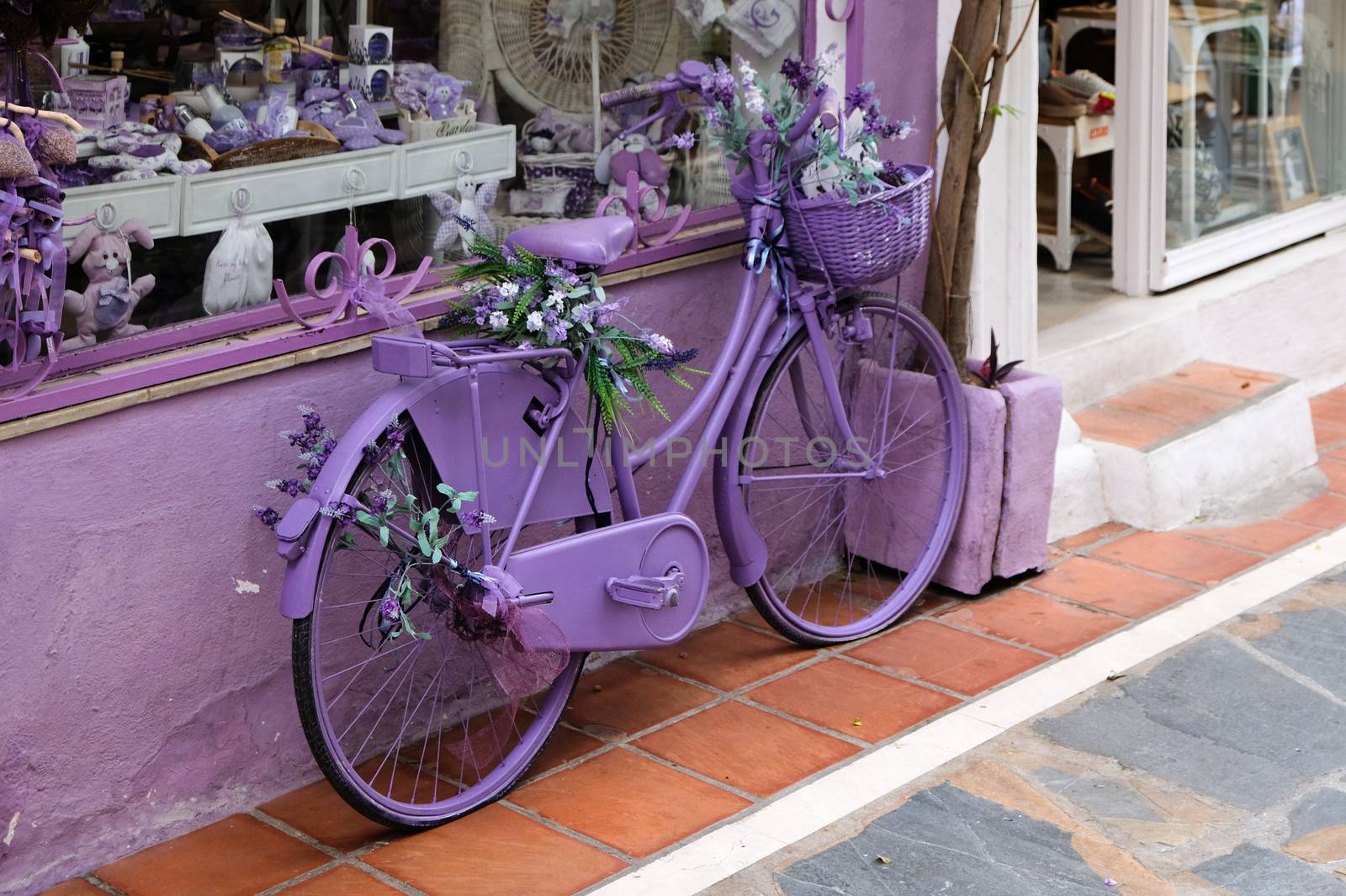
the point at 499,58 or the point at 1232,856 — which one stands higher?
the point at 499,58

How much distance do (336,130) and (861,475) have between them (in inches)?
66.6

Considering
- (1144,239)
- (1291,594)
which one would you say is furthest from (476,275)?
(1144,239)

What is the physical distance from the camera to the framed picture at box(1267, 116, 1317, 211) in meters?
7.06

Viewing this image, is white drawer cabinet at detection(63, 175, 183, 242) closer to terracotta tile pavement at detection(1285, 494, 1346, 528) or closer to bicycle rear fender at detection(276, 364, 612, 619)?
bicycle rear fender at detection(276, 364, 612, 619)

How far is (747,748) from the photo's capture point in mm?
3832

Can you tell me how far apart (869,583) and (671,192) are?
1337 mm

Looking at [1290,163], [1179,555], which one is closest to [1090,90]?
[1290,163]

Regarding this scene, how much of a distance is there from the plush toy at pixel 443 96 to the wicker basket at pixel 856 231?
0.73 m

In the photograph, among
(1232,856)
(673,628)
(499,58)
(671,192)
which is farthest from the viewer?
(671,192)

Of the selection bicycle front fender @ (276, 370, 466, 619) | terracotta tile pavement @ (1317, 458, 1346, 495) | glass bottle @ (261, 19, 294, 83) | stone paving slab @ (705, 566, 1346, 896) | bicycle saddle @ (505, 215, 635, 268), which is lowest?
stone paving slab @ (705, 566, 1346, 896)

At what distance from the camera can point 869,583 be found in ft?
15.9

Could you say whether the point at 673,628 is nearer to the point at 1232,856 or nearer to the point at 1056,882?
the point at 1056,882

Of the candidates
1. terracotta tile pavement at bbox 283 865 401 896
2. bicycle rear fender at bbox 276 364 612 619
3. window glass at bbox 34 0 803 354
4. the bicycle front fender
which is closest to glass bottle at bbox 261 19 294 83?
window glass at bbox 34 0 803 354

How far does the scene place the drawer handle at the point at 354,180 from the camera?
3719 mm
